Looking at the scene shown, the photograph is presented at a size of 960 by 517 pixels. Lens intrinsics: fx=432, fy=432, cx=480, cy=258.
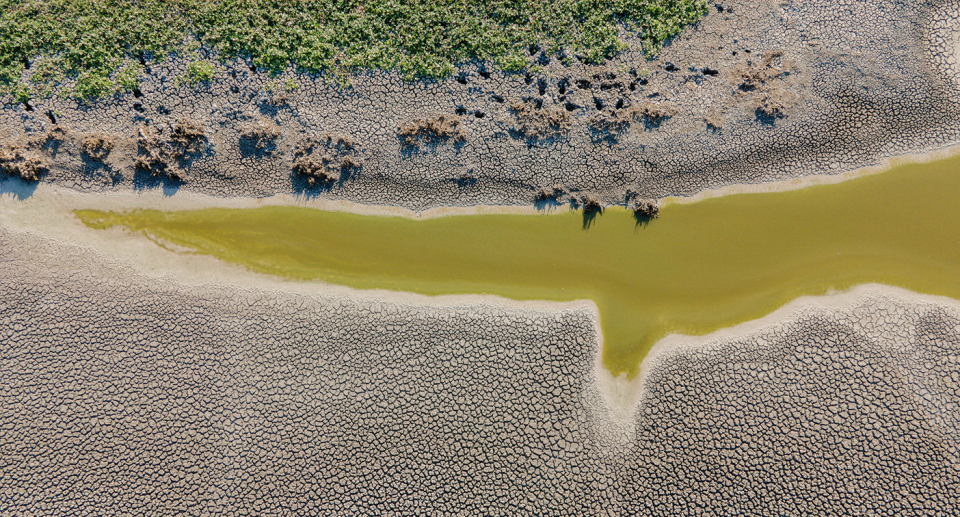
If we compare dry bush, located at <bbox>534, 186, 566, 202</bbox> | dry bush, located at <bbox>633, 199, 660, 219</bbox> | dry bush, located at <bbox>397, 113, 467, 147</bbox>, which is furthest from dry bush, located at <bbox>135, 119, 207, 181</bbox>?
dry bush, located at <bbox>633, 199, 660, 219</bbox>

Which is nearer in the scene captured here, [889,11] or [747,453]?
[747,453]

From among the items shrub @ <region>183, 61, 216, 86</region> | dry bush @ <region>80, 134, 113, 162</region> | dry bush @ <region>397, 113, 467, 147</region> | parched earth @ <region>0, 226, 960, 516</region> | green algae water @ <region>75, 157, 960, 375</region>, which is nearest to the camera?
parched earth @ <region>0, 226, 960, 516</region>

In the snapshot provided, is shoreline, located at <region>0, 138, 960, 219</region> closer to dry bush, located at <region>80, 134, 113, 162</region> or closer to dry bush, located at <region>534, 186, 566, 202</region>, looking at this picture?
dry bush, located at <region>534, 186, 566, 202</region>

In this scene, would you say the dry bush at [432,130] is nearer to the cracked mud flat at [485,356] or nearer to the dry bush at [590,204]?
the cracked mud flat at [485,356]

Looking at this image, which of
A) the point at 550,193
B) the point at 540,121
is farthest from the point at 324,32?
the point at 550,193

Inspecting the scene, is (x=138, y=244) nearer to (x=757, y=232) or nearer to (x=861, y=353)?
(x=757, y=232)

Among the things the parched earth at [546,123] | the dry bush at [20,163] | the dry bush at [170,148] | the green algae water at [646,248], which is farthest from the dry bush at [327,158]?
the dry bush at [20,163]

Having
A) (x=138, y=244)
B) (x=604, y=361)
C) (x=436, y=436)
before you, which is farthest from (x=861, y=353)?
(x=138, y=244)
